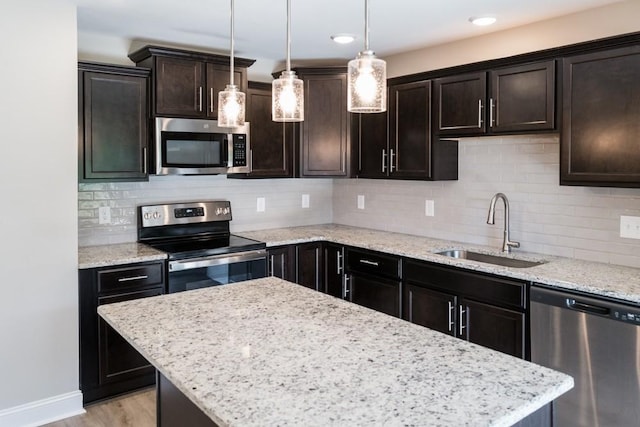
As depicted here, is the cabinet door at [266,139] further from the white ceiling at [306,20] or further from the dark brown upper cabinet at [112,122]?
the dark brown upper cabinet at [112,122]

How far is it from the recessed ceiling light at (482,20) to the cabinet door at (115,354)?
2678 mm

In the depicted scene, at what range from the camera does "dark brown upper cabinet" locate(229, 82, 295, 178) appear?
4180 mm

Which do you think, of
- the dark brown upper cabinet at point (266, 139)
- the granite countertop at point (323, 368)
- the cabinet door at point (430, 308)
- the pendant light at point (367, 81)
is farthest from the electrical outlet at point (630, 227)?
the dark brown upper cabinet at point (266, 139)

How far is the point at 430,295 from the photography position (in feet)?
11.1

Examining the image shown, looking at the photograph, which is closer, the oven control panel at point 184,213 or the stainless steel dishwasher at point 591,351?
the stainless steel dishwasher at point 591,351

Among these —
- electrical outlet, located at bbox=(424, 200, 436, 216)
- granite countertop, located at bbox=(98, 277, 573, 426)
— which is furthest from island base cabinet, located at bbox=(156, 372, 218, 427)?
electrical outlet, located at bbox=(424, 200, 436, 216)

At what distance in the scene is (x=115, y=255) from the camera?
11.0 feet

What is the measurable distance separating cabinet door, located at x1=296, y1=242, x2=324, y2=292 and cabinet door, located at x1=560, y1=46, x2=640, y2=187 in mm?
1972

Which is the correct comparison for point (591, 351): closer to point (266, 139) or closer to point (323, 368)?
point (323, 368)

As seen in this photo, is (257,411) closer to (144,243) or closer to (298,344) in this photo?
(298,344)

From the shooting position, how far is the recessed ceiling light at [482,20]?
3191mm

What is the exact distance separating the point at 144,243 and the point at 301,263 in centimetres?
121

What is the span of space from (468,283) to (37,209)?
2.53 metres

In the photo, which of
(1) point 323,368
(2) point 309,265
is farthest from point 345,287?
(1) point 323,368
